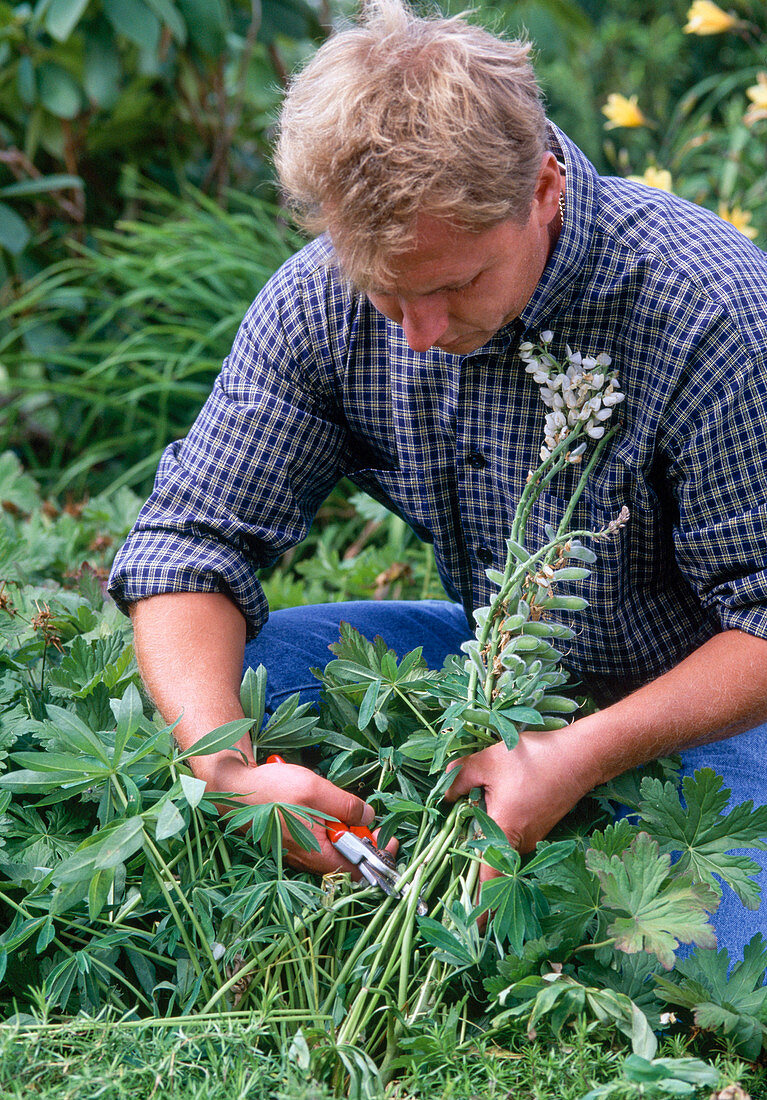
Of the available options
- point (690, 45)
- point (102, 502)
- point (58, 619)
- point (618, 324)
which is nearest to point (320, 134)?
point (618, 324)

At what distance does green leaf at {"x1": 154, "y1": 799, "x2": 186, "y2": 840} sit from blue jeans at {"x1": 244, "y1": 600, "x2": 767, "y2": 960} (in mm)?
575

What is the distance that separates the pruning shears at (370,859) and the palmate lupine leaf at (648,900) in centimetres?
21

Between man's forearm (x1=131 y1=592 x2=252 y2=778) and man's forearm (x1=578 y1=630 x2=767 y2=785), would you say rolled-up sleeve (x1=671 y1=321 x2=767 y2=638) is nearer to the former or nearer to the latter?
man's forearm (x1=578 y1=630 x2=767 y2=785)

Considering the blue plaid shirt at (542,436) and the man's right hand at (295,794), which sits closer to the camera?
the man's right hand at (295,794)

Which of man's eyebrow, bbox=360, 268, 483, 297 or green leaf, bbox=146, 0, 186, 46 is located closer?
man's eyebrow, bbox=360, 268, 483, 297

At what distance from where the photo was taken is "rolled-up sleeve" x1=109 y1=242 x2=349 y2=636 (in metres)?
1.60

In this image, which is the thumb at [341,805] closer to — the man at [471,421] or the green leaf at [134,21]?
the man at [471,421]

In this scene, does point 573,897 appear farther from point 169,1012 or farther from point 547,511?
point 547,511

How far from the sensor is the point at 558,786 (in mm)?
1244

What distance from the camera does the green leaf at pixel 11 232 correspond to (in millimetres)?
3271

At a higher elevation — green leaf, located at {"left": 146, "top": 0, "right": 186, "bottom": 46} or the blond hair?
green leaf, located at {"left": 146, "top": 0, "right": 186, "bottom": 46}

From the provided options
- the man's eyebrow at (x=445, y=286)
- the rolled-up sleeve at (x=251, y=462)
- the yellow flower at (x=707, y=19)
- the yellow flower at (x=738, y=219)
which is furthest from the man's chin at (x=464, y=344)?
the yellow flower at (x=707, y=19)

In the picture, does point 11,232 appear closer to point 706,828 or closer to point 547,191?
point 547,191

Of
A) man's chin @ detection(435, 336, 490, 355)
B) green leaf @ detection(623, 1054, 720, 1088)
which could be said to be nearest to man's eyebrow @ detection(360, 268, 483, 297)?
man's chin @ detection(435, 336, 490, 355)
